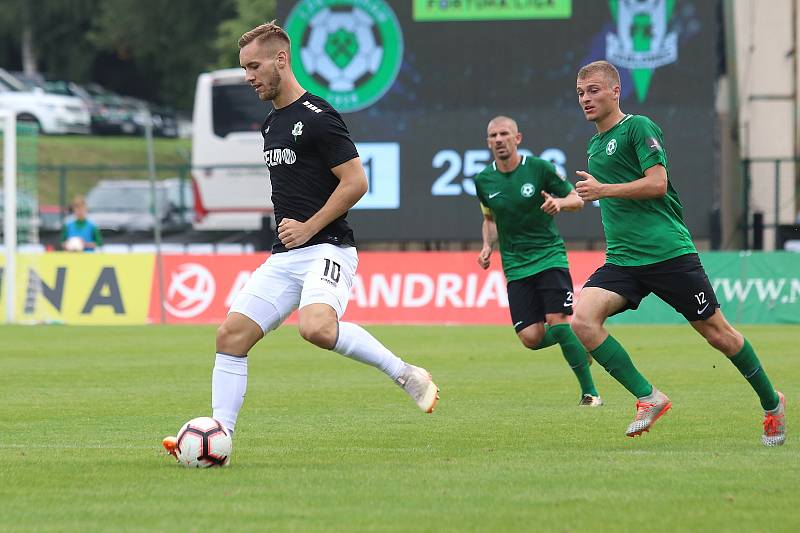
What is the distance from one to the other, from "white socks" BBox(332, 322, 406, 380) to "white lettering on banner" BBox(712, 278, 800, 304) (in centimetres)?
1536

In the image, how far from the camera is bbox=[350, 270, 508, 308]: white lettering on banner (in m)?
24.0

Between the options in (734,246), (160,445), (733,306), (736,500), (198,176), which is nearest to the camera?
(736,500)

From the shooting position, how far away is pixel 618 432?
32.4 feet

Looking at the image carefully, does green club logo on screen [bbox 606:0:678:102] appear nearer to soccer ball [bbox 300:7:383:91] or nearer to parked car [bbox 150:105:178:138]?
soccer ball [bbox 300:7:383:91]

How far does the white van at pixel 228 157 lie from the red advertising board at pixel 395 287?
5015mm

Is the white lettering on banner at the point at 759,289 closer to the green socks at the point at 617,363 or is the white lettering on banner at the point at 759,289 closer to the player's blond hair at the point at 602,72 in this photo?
the green socks at the point at 617,363

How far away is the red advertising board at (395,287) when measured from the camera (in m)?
24.0

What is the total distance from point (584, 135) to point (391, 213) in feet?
10.8

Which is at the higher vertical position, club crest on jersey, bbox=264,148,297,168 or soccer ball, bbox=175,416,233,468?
club crest on jersey, bbox=264,148,297,168

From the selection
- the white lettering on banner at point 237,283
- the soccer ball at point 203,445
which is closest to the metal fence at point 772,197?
the white lettering on banner at point 237,283

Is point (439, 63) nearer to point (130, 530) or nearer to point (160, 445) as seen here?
point (160, 445)

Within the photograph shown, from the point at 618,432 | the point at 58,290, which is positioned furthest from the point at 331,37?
the point at 618,432

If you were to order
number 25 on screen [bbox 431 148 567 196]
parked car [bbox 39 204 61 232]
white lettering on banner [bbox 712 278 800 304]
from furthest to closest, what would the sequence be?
parked car [bbox 39 204 61 232] < number 25 on screen [bbox 431 148 567 196] < white lettering on banner [bbox 712 278 800 304]

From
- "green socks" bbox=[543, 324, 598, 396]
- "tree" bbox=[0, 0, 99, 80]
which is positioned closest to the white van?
"green socks" bbox=[543, 324, 598, 396]
